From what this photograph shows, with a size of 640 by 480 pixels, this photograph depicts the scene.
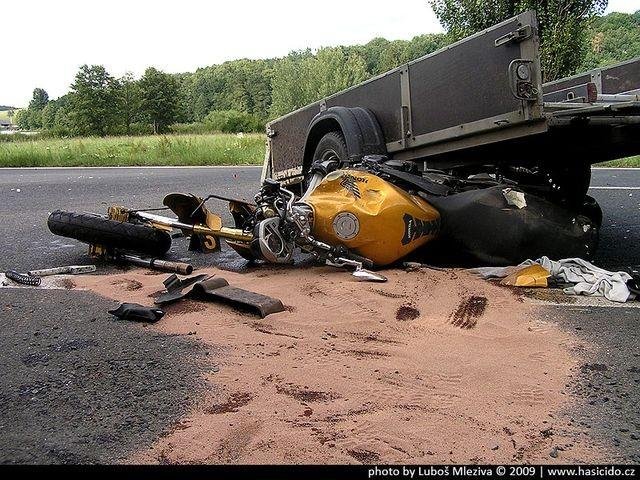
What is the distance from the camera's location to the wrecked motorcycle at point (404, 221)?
380 centimetres

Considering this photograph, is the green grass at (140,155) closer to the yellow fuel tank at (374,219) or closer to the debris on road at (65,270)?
the debris on road at (65,270)

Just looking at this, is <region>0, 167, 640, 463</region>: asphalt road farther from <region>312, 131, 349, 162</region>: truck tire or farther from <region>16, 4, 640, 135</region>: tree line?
<region>16, 4, 640, 135</region>: tree line

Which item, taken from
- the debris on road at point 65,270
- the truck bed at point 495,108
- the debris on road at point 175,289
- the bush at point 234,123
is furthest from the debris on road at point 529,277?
the bush at point 234,123

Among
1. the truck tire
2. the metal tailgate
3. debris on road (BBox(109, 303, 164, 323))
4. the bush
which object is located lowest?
debris on road (BBox(109, 303, 164, 323))

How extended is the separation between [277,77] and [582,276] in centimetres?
6485

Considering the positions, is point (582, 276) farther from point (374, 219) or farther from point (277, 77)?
point (277, 77)

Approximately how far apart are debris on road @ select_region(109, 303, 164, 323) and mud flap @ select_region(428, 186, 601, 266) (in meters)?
1.95

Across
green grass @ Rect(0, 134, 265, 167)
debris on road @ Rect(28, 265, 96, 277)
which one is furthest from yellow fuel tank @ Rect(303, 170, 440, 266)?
green grass @ Rect(0, 134, 265, 167)

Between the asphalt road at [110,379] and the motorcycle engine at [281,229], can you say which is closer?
the asphalt road at [110,379]

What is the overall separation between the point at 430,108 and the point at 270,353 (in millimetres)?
2367

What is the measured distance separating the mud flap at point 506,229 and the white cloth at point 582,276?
0.11 m

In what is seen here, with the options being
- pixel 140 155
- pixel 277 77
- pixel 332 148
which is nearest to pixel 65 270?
pixel 332 148

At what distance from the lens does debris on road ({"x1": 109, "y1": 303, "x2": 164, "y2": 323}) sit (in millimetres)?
2918

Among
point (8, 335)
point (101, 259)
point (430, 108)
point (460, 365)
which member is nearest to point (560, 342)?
point (460, 365)
